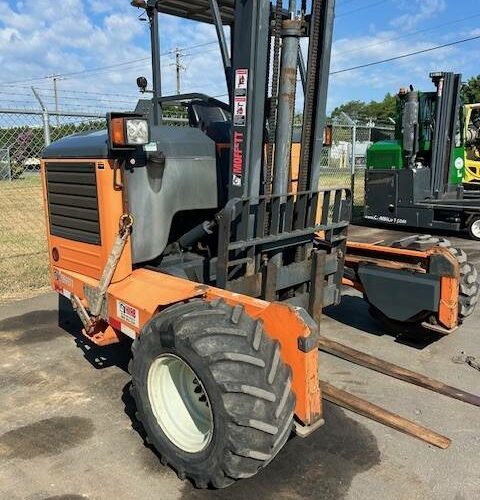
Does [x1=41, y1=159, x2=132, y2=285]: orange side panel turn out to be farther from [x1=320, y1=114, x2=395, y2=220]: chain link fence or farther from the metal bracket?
[x1=320, y1=114, x2=395, y2=220]: chain link fence

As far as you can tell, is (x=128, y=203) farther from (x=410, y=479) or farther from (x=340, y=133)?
(x=340, y=133)

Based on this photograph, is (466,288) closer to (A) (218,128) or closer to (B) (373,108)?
(A) (218,128)

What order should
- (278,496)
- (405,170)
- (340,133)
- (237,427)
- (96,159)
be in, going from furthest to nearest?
(340,133), (405,170), (96,159), (278,496), (237,427)

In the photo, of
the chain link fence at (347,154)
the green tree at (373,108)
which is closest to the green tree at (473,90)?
the green tree at (373,108)

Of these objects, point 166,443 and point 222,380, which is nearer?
point 222,380

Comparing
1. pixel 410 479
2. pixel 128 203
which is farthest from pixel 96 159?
pixel 410 479

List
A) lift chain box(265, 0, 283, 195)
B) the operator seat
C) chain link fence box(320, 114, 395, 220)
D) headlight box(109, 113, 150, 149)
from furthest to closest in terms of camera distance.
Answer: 1. chain link fence box(320, 114, 395, 220)
2. the operator seat
3. lift chain box(265, 0, 283, 195)
4. headlight box(109, 113, 150, 149)

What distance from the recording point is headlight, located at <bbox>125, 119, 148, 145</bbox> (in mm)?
3055

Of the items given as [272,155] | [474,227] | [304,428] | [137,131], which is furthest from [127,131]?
[474,227]

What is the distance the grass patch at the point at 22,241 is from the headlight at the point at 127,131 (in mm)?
3804

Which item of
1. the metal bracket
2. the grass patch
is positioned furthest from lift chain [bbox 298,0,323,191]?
the grass patch

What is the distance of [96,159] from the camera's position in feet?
11.2

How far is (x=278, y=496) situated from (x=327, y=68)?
2784 mm

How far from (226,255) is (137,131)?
2.94 ft
